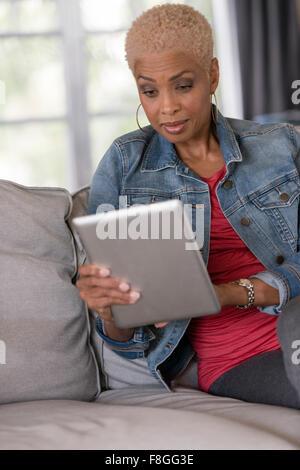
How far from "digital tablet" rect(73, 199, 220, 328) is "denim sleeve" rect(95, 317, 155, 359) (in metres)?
0.20

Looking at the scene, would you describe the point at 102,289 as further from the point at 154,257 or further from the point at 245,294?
the point at 245,294

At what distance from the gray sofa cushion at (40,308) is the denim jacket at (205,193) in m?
0.08

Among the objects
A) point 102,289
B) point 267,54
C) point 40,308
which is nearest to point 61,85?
point 267,54

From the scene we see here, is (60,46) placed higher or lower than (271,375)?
higher

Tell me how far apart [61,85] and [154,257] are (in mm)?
3391

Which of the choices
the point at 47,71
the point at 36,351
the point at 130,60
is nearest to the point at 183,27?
the point at 130,60

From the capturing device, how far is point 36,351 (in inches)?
46.1

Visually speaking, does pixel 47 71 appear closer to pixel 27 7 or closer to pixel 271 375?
pixel 27 7

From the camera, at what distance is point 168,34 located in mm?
1216

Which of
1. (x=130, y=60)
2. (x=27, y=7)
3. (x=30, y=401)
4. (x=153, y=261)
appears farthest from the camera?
(x=27, y=7)

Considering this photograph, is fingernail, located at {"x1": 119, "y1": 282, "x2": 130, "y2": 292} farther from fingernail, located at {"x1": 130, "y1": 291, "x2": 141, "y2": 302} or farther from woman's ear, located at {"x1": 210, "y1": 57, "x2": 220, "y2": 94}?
woman's ear, located at {"x1": 210, "y1": 57, "x2": 220, "y2": 94}

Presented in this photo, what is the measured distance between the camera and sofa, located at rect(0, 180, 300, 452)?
89 centimetres

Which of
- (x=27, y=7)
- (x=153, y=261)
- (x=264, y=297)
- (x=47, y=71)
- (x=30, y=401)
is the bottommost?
(x=30, y=401)

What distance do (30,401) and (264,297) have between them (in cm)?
53
